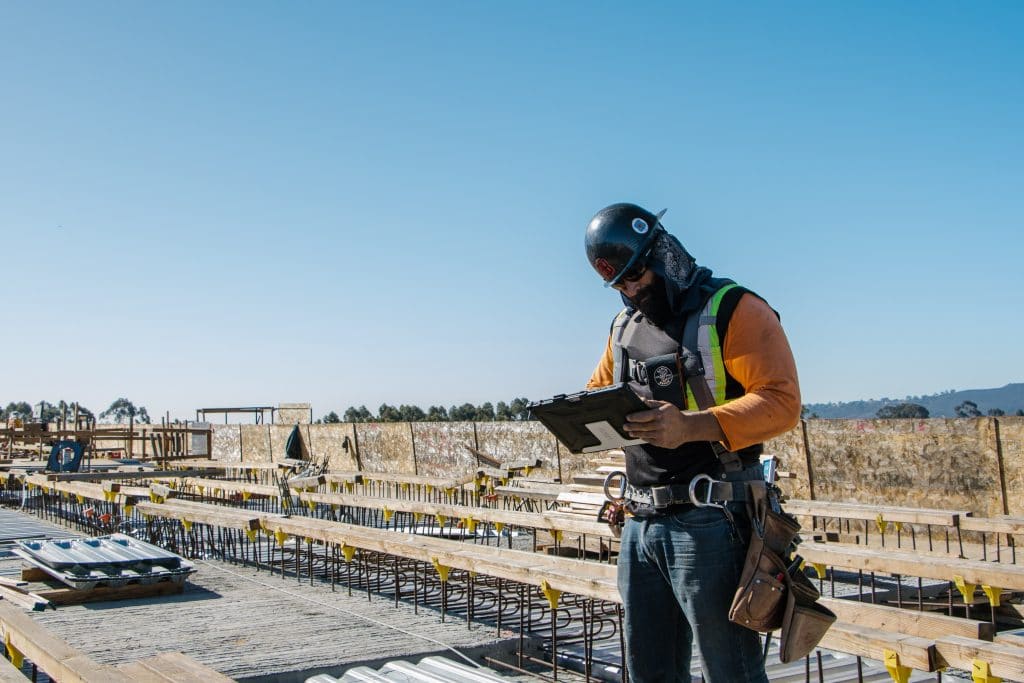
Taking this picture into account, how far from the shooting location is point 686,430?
8.63 ft

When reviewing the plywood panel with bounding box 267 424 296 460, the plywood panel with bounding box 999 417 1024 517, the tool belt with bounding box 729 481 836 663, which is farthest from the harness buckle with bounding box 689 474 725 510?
the plywood panel with bounding box 267 424 296 460

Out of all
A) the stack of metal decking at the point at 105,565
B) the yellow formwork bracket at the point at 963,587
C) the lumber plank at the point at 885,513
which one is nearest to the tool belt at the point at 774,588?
the yellow formwork bracket at the point at 963,587

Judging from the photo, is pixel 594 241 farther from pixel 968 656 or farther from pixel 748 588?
pixel 968 656

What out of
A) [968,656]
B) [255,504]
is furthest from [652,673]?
[255,504]

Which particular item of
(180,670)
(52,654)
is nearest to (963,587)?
(180,670)

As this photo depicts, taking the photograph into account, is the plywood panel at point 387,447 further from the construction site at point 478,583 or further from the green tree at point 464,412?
the green tree at point 464,412

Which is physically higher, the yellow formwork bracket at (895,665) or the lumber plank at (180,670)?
the lumber plank at (180,670)

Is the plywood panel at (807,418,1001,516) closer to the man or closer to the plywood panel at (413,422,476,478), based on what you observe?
the plywood panel at (413,422,476,478)

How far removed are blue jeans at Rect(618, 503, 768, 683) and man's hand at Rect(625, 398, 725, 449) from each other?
0.87 feet

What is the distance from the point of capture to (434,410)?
56.8m

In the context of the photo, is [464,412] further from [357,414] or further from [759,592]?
[759,592]

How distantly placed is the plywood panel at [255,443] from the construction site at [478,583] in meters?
17.8

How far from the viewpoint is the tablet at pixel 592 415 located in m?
2.63

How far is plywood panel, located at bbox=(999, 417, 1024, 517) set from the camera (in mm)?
13695
